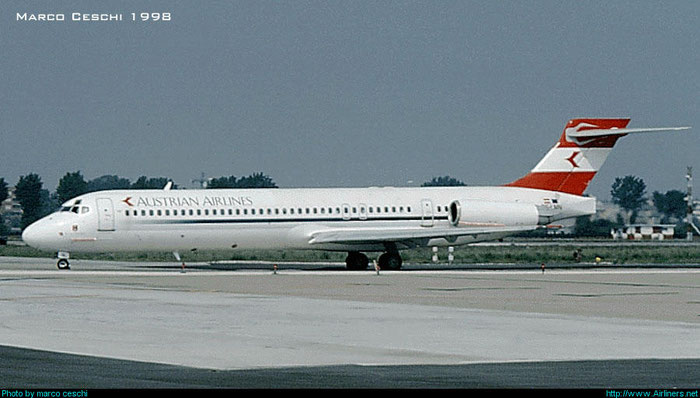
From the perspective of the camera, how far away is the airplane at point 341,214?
4788 cm

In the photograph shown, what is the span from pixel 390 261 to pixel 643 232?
351 feet

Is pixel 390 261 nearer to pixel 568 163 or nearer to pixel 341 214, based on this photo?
pixel 341 214

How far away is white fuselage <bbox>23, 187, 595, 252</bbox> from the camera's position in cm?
4778

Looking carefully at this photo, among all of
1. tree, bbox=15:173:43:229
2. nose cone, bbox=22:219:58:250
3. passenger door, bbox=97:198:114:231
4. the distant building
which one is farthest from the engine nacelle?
tree, bbox=15:173:43:229

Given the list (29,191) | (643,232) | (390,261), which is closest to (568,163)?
(390,261)

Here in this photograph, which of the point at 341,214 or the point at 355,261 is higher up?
the point at 341,214

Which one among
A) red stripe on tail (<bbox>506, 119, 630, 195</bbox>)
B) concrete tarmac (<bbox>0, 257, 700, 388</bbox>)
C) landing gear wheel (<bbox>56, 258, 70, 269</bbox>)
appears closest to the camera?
concrete tarmac (<bbox>0, 257, 700, 388</bbox>)

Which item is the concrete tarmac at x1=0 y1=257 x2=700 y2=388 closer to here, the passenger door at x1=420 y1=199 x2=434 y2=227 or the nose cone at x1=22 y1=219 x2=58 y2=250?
the nose cone at x1=22 y1=219 x2=58 y2=250

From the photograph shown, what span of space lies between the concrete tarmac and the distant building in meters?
107

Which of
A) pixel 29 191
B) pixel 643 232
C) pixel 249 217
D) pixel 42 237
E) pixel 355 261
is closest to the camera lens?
pixel 42 237

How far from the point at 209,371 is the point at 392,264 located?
112 feet

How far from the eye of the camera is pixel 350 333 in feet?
72.4

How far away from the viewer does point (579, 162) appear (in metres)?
53.6
